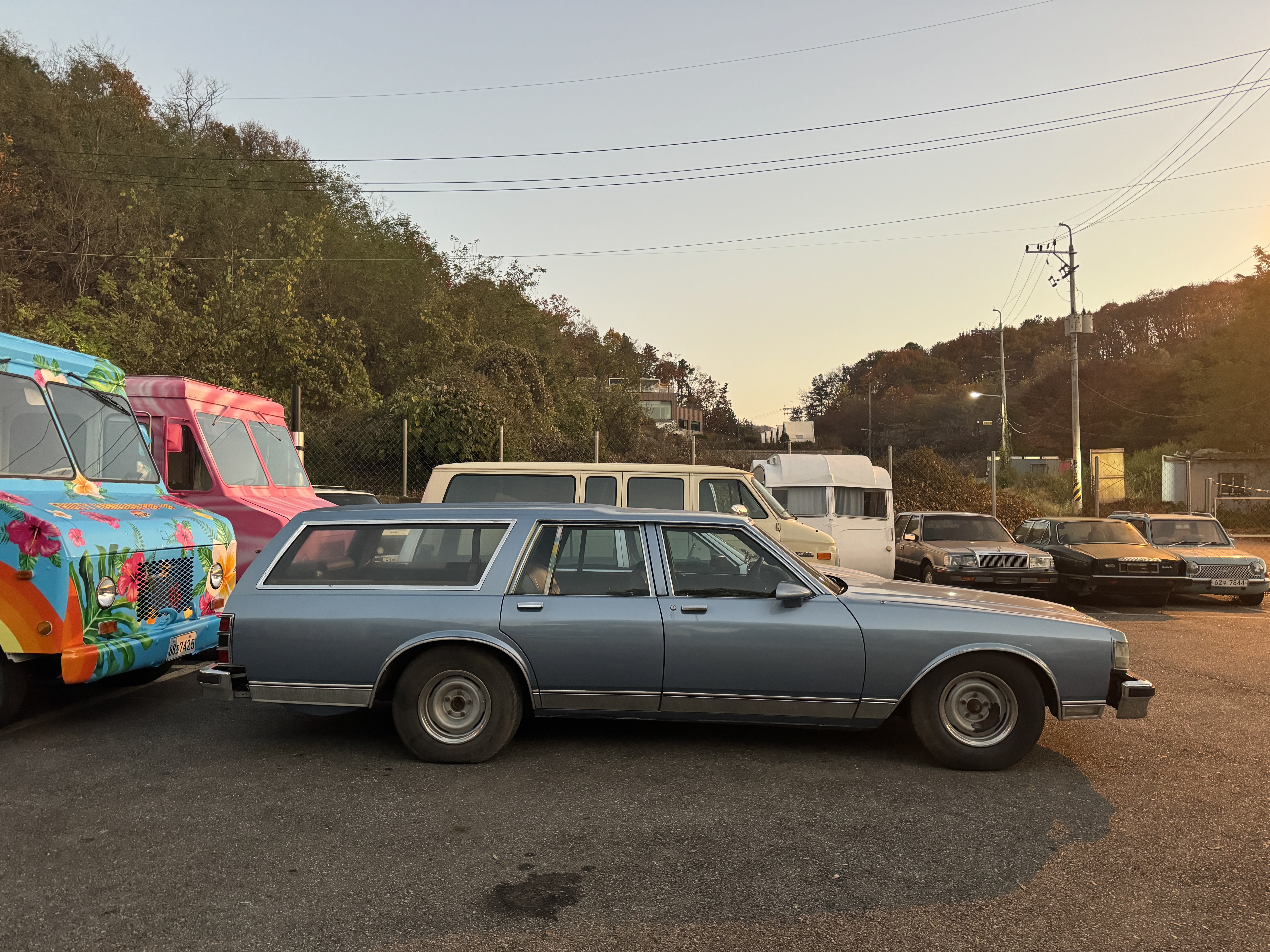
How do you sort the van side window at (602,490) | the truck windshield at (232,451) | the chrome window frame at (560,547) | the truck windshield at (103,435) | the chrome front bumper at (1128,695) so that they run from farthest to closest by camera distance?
the van side window at (602,490), the truck windshield at (232,451), the truck windshield at (103,435), the chrome window frame at (560,547), the chrome front bumper at (1128,695)

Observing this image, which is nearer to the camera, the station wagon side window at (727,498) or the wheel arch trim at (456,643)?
the wheel arch trim at (456,643)

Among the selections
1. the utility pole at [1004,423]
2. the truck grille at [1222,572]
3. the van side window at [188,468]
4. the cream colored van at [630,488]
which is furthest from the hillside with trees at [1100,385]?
the van side window at [188,468]

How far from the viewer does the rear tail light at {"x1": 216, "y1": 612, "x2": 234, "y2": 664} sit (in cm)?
540

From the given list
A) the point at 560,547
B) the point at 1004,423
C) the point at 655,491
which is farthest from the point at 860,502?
the point at 1004,423

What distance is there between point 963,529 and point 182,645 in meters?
12.3

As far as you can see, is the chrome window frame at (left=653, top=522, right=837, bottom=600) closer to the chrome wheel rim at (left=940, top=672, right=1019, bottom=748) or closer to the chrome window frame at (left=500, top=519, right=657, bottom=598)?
the chrome window frame at (left=500, top=519, right=657, bottom=598)

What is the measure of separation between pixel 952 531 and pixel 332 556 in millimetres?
Result: 11984

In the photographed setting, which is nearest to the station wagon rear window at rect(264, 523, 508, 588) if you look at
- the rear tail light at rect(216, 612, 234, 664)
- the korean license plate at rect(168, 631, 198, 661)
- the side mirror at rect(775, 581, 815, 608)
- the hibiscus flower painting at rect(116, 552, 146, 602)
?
the rear tail light at rect(216, 612, 234, 664)

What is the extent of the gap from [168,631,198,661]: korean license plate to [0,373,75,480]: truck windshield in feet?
4.83

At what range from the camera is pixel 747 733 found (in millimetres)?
6109

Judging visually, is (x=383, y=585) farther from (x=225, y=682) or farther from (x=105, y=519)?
(x=105, y=519)

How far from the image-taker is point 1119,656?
5.34 metres

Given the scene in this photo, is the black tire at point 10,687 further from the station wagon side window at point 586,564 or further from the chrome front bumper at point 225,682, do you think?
the station wagon side window at point 586,564

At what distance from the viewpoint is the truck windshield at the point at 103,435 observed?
277 inches
